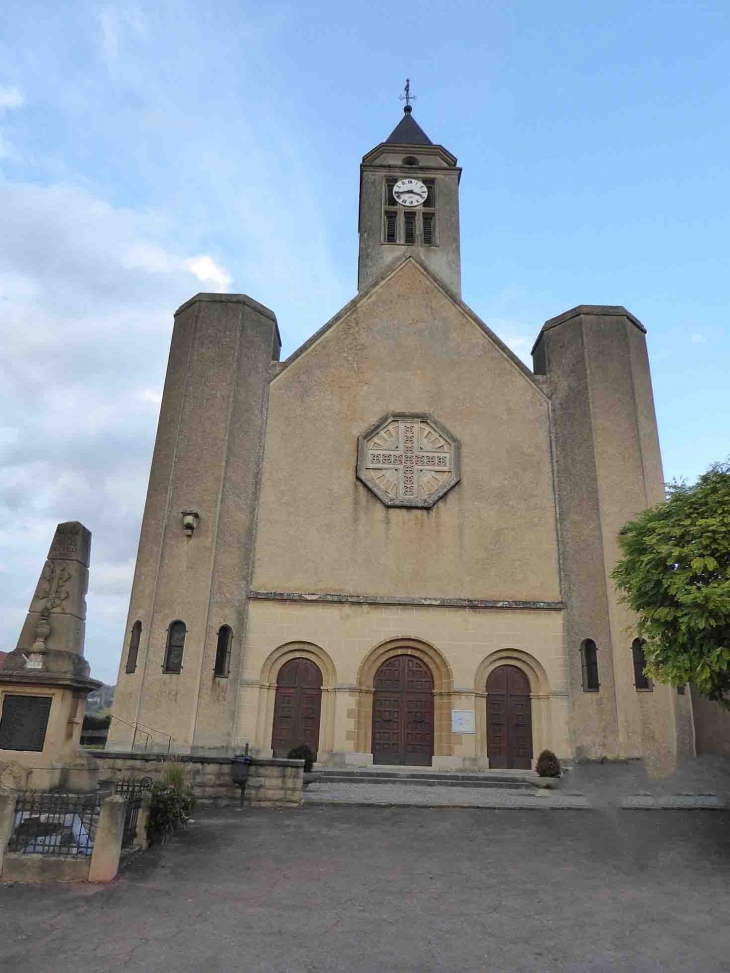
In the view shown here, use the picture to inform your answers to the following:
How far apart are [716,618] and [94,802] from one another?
26.2ft

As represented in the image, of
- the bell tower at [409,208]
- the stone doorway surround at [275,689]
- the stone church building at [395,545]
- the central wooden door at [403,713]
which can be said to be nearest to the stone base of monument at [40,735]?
the stone church building at [395,545]

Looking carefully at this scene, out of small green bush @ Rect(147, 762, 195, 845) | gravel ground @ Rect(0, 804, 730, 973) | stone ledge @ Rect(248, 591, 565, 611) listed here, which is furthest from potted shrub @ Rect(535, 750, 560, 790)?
small green bush @ Rect(147, 762, 195, 845)

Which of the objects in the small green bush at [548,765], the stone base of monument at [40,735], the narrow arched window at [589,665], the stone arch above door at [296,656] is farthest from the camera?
the stone arch above door at [296,656]

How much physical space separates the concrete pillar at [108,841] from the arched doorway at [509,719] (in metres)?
11.6

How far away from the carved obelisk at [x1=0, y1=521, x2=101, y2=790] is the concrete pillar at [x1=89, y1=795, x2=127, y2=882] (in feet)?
10.5

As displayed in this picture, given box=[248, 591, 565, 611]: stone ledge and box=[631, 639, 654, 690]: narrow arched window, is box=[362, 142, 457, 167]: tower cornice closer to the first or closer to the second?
box=[248, 591, 565, 611]: stone ledge

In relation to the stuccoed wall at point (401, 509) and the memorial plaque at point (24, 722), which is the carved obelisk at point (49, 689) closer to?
the memorial plaque at point (24, 722)

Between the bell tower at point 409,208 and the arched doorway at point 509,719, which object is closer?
the arched doorway at point 509,719

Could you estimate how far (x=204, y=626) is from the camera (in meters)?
16.6

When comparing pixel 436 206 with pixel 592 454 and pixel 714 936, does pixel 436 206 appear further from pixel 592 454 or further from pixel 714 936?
pixel 714 936

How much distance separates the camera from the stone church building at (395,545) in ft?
54.6

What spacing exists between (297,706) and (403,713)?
8.80 feet

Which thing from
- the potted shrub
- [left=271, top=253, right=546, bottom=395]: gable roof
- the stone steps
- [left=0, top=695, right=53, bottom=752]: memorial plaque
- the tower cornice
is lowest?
the stone steps

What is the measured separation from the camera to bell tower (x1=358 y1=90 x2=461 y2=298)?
83.9 ft
